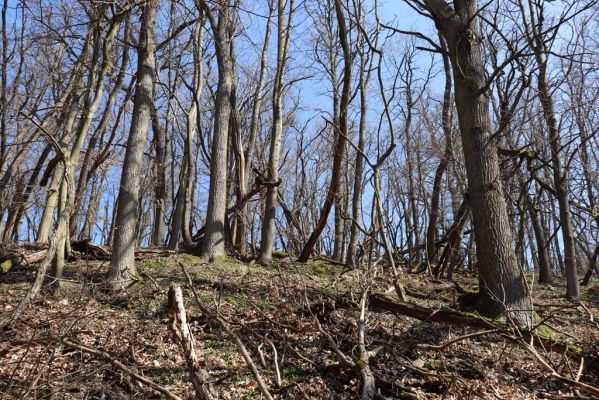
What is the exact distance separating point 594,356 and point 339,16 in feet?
24.3

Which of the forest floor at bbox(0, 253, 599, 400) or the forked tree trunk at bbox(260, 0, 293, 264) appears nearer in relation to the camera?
the forest floor at bbox(0, 253, 599, 400)

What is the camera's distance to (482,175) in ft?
20.2

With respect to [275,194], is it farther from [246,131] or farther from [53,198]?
[246,131]

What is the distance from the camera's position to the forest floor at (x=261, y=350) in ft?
13.0

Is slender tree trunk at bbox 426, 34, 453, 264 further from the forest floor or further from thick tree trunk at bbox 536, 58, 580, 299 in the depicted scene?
the forest floor

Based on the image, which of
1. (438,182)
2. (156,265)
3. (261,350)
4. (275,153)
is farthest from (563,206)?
(156,265)

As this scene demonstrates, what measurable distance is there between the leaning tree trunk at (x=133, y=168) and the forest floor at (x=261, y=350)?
401 millimetres

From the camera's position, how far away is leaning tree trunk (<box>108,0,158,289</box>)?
6902 millimetres

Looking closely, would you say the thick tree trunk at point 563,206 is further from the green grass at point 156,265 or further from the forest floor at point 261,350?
the green grass at point 156,265

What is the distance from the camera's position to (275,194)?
10.0 metres

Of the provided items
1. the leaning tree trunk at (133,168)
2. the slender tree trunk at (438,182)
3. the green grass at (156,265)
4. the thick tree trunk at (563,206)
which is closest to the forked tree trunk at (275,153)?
the green grass at (156,265)

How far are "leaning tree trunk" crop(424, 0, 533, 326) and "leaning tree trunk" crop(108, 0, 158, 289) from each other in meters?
4.78

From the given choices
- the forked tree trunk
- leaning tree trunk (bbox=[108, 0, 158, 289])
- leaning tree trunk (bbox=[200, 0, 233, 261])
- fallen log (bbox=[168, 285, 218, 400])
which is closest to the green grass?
leaning tree trunk (bbox=[200, 0, 233, 261])

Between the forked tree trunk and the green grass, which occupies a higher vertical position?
the forked tree trunk
